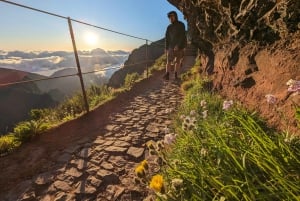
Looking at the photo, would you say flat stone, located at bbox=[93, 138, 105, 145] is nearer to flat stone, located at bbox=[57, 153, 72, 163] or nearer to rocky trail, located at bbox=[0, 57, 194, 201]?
rocky trail, located at bbox=[0, 57, 194, 201]

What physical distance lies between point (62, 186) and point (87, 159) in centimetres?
67

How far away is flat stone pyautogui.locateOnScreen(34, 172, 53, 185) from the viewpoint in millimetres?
3341

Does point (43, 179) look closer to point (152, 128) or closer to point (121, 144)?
point (121, 144)

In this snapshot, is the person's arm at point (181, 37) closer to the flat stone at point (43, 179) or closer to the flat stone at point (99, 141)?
the flat stone at point (99, 141)

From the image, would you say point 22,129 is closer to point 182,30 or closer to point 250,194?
point 250,194

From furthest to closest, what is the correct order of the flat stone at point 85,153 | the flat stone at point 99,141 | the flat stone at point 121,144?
the flat stone at point 99,141
the flat stone at point 121,144
the flat stone at point 85,153

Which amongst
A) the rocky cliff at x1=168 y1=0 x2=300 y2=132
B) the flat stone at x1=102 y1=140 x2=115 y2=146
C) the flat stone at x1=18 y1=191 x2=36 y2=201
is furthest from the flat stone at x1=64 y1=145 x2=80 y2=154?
the rocky cliff at x1=168 y1=0 x2=300 y2=132

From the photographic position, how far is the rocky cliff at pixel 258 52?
366 centimetres

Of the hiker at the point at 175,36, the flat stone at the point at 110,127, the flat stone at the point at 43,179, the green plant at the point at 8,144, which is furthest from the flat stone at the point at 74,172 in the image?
the hiker at the point at 175,36

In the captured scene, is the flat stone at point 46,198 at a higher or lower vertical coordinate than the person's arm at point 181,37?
lower

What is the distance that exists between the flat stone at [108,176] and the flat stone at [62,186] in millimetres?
397

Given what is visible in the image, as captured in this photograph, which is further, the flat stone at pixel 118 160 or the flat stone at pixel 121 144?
the flat stone at pixel 121 144

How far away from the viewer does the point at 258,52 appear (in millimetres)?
4680

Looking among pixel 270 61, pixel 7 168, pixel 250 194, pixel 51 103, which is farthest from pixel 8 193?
pixel 51 103
